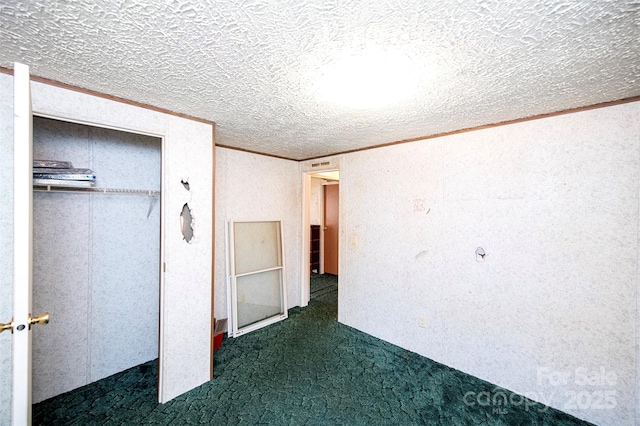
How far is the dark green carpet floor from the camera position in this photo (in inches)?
74.8

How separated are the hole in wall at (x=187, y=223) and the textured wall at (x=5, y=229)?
0.93 meters

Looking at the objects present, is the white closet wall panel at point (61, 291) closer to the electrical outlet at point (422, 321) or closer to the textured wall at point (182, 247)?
the textured wall at point (182, 247)

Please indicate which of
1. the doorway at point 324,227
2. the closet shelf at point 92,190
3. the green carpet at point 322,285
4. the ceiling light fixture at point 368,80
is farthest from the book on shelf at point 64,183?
the doorway at point 324,227

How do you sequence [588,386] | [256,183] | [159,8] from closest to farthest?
[159,8]
[588,386]
[256,183]

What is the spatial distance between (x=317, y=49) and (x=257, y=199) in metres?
2.56

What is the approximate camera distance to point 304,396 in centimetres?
213

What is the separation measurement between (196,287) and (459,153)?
274 cm

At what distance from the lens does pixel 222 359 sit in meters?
2.64

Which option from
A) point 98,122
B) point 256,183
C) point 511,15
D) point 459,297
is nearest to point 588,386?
point 459,297

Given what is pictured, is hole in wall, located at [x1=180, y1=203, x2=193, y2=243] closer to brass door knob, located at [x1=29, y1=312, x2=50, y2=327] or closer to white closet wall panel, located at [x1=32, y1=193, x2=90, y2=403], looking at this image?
white closet wall panel, located at [x1=32, y1=193, x2=90, y2=403]

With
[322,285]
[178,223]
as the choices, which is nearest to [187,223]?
[178,223]

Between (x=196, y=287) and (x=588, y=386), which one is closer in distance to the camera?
(x=588, y=386)

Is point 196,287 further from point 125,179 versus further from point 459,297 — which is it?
point 459,297

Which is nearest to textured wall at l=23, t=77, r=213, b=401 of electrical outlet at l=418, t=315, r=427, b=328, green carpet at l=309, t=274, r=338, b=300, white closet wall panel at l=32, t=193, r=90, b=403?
white closet wall panel at l=32, t=193, r=90, b=403
